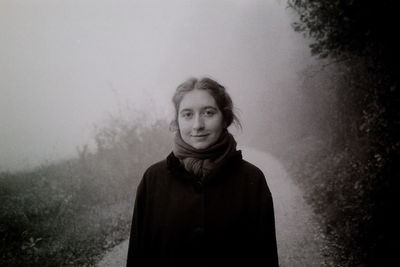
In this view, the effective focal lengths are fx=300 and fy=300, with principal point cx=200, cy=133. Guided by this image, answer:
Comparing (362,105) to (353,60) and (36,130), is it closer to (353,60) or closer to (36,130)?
(353,60)

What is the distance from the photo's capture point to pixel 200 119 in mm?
2141

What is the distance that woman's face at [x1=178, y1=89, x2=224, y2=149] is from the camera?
83.9 inches

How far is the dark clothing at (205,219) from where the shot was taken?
209cm

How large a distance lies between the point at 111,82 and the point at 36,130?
2.83ft

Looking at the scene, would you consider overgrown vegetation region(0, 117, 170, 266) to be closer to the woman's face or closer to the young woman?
the young woman

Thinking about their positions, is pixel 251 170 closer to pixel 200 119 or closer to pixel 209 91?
pixel 200 119

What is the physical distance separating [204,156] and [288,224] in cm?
197

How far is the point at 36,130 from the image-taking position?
9.60 feet

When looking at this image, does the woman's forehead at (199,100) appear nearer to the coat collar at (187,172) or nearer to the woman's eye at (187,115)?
the woman's eye at (187,115)

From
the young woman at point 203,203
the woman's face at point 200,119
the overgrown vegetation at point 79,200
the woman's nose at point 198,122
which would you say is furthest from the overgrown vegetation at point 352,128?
the overgrown vegetation at point 79,200

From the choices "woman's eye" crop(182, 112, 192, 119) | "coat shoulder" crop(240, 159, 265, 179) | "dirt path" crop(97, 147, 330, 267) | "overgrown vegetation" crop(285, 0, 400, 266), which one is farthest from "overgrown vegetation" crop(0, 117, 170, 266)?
"overgrown vegetation" crop(285, 0, 400, 266)

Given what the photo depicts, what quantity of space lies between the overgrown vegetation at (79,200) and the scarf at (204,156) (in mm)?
1193

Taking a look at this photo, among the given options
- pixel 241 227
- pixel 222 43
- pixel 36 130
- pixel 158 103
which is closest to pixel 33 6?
pixel 36 130

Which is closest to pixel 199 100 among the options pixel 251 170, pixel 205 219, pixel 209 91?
pixel 209 91
